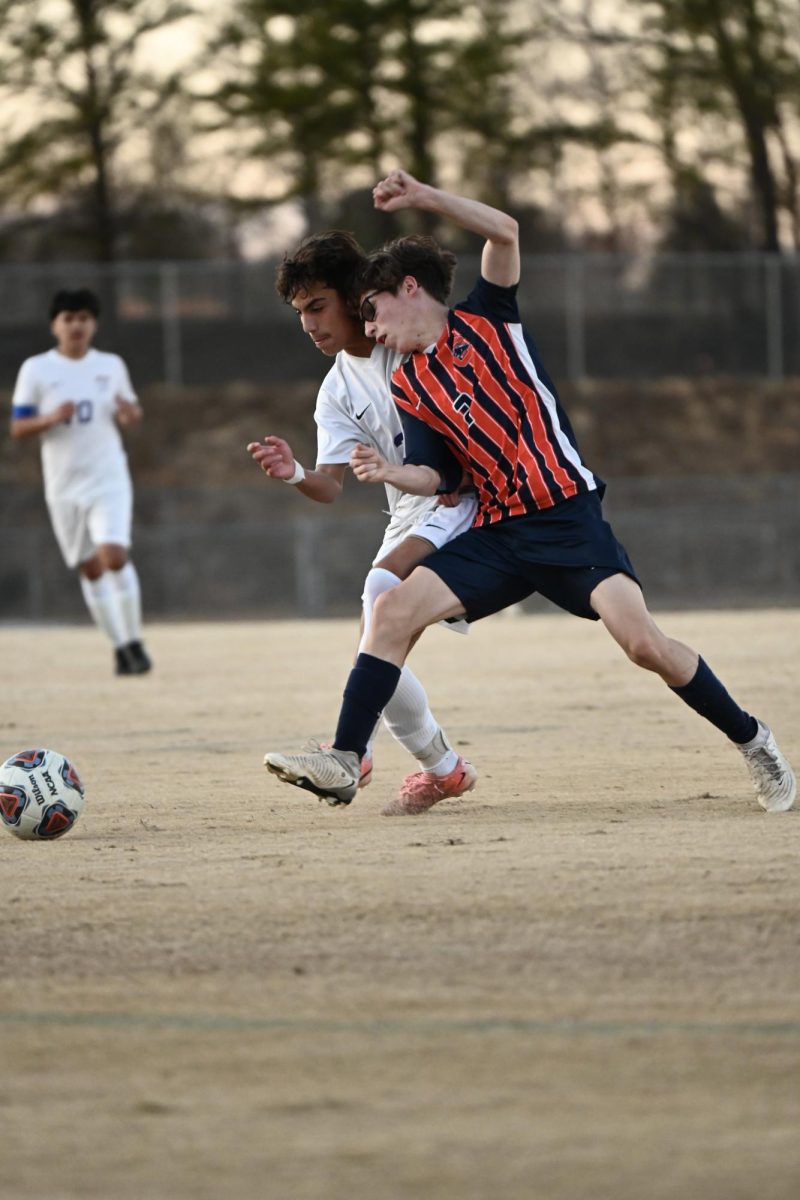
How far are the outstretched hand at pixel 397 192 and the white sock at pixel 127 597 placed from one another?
7678mm

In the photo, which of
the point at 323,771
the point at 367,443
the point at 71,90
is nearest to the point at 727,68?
the point at 71,90

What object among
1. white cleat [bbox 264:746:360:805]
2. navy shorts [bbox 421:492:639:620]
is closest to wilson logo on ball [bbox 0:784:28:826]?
white cleat [bbox 264:746:360:805]

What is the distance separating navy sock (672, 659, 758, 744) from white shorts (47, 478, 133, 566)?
786cm

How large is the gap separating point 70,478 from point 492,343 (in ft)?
25.7

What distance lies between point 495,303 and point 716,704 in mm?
1374

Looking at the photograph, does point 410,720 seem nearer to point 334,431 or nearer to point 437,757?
point 437,757

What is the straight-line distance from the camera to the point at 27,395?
42.6 ft

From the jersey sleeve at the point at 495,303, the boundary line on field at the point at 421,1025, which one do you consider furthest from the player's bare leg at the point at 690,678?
the boundary line on field at the point at 421,1025

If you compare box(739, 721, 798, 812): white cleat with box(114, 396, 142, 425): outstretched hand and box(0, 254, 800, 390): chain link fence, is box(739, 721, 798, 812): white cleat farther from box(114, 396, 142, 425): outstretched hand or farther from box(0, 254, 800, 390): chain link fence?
box(0, 254, 800, 390): chain link fence

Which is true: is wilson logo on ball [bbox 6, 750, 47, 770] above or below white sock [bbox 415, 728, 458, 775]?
above

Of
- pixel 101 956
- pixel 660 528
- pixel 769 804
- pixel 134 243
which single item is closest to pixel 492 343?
pixel 769 804

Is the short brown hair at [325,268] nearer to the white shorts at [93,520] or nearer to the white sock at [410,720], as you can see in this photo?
the white sock at [410,720]

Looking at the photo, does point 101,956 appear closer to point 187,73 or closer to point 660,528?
point 660,528

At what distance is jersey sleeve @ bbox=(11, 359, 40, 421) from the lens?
42.4 feet
